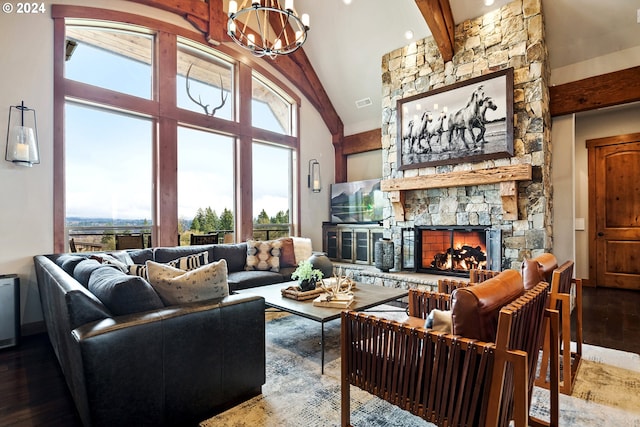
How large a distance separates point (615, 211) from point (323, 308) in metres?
5.48

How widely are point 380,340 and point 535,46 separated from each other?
4222 millimetres

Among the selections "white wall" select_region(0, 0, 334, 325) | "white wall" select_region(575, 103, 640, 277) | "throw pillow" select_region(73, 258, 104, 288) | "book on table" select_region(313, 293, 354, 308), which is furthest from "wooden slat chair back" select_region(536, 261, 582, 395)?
"white wall" select_region(0, 0, 334, 325)

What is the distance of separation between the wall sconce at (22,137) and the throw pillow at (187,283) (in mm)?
2667

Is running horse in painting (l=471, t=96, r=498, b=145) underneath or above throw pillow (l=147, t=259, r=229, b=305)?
above

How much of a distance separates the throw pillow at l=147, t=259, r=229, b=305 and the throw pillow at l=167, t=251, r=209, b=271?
6.06 feet

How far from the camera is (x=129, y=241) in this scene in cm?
445

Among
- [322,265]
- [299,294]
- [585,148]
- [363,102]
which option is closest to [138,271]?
[299,294]

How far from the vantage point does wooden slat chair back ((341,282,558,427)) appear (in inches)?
51.4

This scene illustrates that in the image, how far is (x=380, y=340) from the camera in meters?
1.69

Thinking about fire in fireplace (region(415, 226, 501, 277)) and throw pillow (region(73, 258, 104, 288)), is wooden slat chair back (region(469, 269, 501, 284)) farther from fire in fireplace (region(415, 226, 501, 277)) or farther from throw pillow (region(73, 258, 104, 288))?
throw pillow (region(73, 258, 104, 288))

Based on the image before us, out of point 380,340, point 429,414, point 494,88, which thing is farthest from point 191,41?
point 429,414

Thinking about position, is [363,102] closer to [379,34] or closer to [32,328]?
[379,34]

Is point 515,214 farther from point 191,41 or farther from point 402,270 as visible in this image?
point 191,41

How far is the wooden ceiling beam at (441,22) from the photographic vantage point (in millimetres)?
4113
